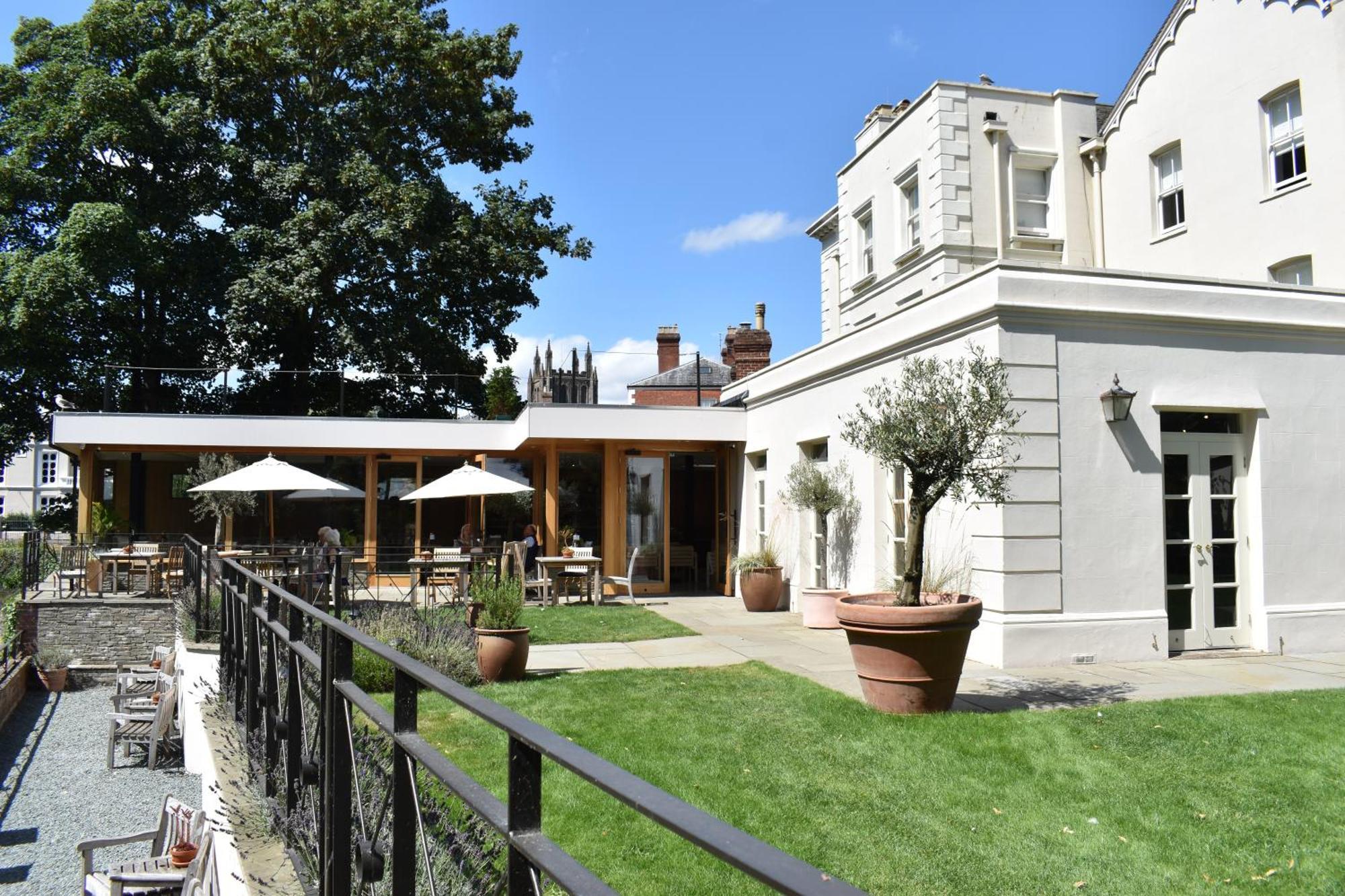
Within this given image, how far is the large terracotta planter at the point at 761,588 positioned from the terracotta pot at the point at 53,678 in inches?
464

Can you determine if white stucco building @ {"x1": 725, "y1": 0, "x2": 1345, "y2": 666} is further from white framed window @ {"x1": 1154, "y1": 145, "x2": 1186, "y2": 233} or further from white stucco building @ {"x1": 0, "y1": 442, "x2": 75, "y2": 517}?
white stucco building @ {"x1": 0, "y1": 442, "x2": 75, "y2": 517}

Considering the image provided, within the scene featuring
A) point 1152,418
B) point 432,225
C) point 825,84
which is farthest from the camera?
point 432,225

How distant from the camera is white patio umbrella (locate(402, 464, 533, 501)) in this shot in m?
15.7

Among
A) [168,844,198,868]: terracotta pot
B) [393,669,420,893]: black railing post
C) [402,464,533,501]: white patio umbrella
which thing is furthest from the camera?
[402,464,533,501]: white patio umbrella

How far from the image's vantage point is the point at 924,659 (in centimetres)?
689

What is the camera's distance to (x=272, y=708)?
438 cm

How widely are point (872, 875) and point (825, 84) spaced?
643 inches

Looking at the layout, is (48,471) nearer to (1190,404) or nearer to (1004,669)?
(1004,669)

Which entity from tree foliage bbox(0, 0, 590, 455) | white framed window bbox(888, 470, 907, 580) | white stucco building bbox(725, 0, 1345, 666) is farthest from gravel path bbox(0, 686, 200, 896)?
tree foliage bbox(0, 0, 590, 455)

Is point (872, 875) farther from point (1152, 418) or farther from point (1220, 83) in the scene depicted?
point (1220, 83)

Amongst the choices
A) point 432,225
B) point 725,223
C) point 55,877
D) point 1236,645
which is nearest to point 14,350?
point 432,225

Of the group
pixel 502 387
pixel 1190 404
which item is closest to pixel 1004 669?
pixel 1190 404

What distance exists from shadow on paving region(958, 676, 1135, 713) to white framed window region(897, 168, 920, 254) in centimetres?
1019

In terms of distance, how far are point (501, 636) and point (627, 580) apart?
27.5 feet
